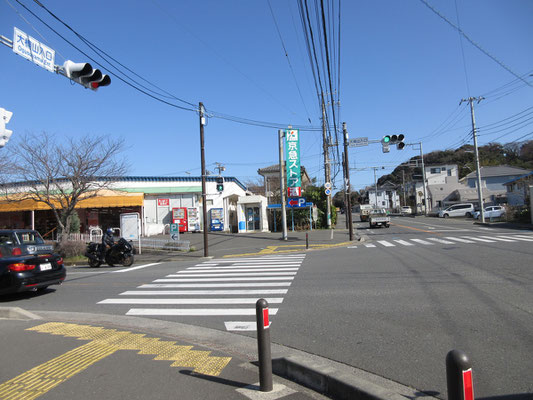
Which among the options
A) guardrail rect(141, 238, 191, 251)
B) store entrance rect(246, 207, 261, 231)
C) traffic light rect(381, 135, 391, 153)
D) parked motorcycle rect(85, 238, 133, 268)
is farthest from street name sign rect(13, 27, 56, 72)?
store entrance rect(246, 207, 261, 231)

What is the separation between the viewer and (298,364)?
164 inches

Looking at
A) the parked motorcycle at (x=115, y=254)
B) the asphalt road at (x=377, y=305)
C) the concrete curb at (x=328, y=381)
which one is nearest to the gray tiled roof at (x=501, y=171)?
the asphalt road at (x=377, y=305)

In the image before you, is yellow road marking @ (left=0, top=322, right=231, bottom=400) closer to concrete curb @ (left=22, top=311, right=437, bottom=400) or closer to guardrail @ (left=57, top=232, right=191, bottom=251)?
concrete curb @ (left=22, top=311, right=437, bottom=400)

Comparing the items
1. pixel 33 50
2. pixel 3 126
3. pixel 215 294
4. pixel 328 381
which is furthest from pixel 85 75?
pixel 328 381

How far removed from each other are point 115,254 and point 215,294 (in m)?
9.18

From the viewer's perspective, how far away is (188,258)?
18453 mm

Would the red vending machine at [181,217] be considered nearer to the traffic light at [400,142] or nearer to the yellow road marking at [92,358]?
the traffic light at [400,142]

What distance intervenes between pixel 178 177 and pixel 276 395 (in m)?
33.3

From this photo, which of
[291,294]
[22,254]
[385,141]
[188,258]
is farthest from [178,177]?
[291,294]

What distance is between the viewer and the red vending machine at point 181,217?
3275cm

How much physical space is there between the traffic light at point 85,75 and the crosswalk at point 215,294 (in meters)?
4.99

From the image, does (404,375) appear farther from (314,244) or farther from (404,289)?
(314,244)

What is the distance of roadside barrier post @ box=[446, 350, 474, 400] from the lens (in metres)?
2.28

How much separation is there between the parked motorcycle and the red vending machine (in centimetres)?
1614
